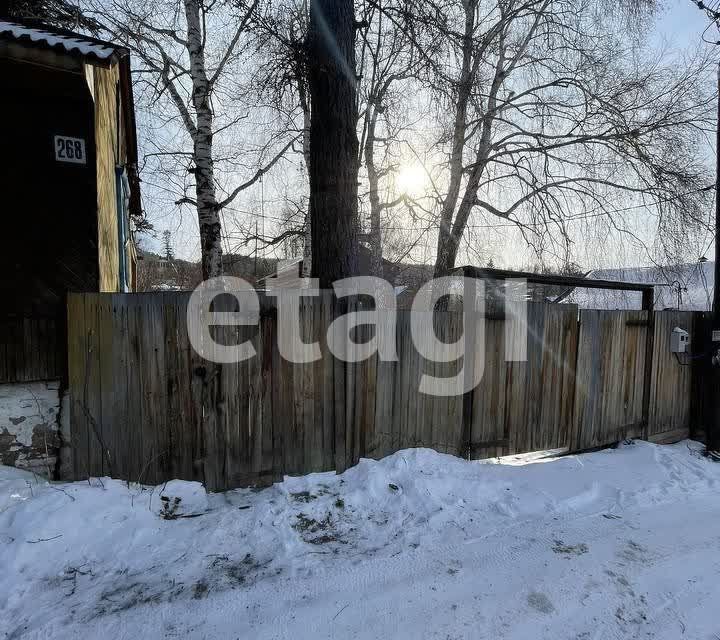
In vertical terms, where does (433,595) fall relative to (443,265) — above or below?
below

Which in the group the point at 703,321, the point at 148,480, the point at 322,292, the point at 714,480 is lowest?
the point at 714,480

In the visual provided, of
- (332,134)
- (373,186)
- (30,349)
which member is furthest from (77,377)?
(373,186)

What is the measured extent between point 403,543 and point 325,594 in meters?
0.65

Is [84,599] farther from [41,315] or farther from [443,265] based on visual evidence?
[443,265]

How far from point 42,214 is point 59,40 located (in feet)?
3.95

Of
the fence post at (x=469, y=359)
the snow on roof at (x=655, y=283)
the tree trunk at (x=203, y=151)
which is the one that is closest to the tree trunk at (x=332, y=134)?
the fence post at (x=469, y=359)

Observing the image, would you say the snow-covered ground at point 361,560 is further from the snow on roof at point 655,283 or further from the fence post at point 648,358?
the snow on roof at point 655,283

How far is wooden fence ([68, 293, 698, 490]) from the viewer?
9.16 ft

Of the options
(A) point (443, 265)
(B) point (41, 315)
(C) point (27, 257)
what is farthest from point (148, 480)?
(A) point (443, 265)

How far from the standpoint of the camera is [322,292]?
11.0 ft

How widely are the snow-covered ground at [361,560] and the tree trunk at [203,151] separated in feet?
14.6

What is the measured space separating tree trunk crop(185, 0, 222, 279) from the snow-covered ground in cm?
444

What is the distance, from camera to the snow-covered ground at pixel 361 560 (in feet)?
6.07

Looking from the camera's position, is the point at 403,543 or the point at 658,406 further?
the point at 658,406
